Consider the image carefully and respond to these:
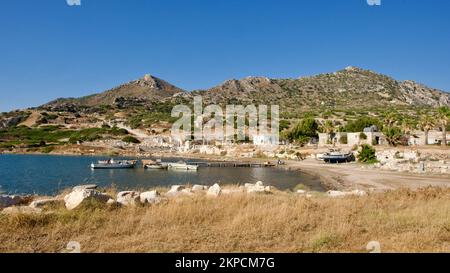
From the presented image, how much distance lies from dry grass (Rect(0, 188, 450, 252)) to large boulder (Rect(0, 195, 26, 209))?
3.00 m

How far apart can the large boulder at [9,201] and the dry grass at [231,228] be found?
9.85 ft

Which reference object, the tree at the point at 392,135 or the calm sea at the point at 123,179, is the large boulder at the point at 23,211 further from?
the tree at the point at 392,135

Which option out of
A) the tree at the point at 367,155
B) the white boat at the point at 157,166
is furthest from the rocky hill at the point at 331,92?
the white boat at the point at 157,166

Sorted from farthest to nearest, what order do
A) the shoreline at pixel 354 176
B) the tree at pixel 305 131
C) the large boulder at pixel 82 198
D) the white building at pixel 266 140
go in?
the white building at pixel 266 140
the tree at pixel 305 131
the shoreline at pixel 354 176
the large boulder at pixel 82 198

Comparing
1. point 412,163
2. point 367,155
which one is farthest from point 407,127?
point 412,163

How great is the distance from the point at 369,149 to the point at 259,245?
55.6m

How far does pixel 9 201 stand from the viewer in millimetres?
11219

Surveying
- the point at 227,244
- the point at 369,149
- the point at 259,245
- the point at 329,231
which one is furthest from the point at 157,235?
the point at 369,149

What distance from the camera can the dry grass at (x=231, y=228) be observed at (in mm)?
7082

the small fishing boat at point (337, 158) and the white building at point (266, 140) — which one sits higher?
the white building at point (266, 140)
